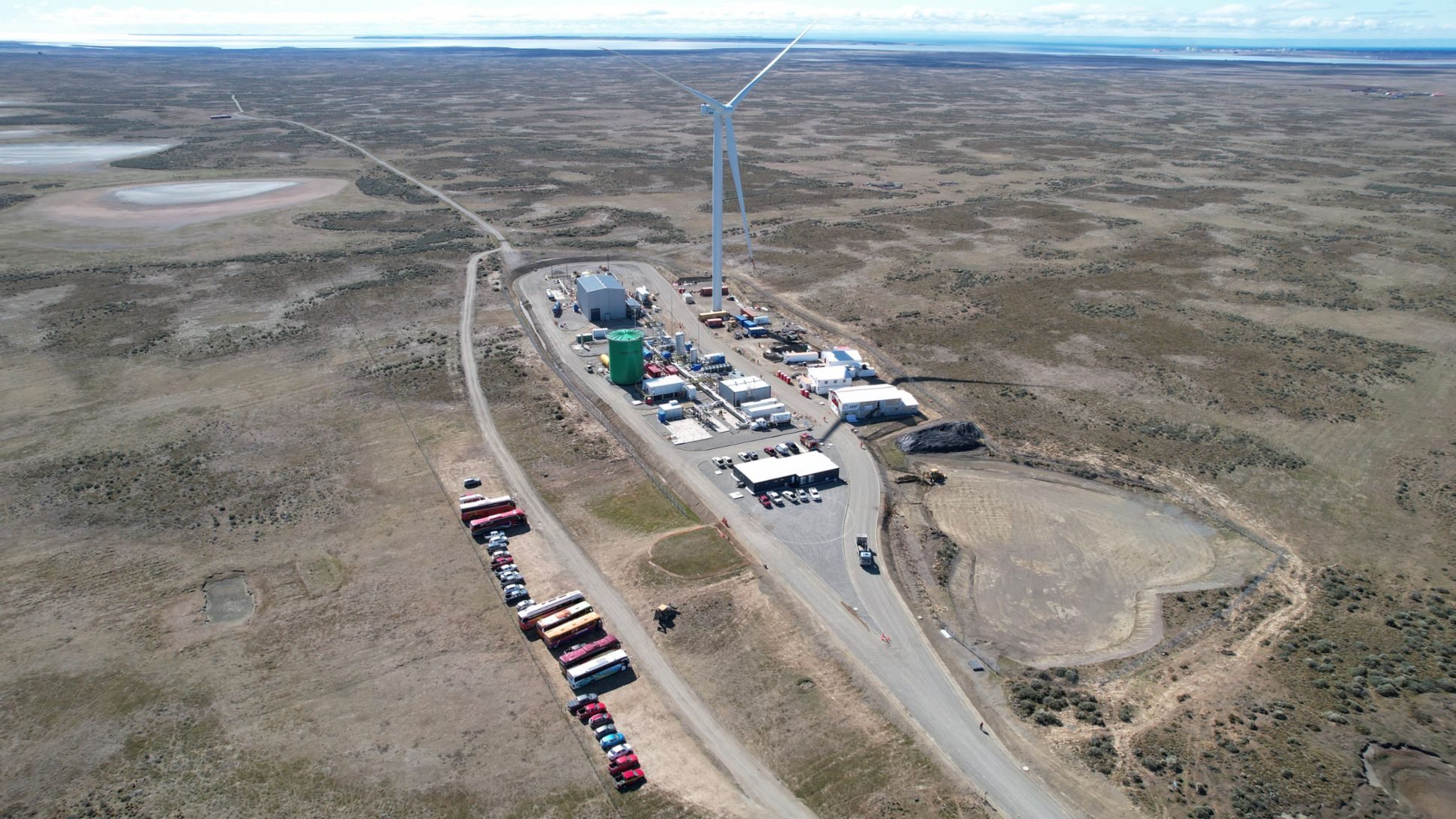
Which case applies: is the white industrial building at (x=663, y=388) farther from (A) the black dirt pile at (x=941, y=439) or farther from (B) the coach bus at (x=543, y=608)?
(B) the coach bus at (x=543, y=608)

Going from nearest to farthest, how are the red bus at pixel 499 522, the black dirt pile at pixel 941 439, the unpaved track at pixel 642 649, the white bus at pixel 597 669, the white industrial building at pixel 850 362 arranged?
the unpaved track at pixel 642 649 → the white bus at pixel 597 669 → the red bus at pixel 499 522 → the black dirt pile at pixel 941 439 → the white industrial building at pixel 850 362

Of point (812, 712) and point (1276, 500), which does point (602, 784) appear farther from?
point (1276, 500)

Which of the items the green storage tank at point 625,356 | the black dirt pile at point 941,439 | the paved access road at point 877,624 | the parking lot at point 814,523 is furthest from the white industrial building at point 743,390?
the black dirt pile at point 941,439

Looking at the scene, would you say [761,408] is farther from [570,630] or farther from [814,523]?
[570,630]

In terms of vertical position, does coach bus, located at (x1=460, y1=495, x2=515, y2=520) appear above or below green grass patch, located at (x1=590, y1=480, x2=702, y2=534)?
above

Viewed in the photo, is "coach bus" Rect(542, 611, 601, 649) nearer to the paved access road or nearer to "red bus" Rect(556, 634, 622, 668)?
"red bus" Rect(556, 634, 622, 668)

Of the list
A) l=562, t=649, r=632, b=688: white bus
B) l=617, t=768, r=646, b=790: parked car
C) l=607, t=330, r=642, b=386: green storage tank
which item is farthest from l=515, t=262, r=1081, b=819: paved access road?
l=617, t=768, r=646, b=790: parked car
